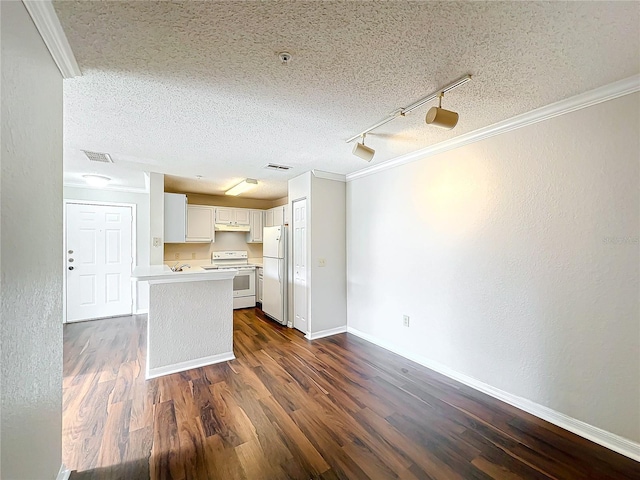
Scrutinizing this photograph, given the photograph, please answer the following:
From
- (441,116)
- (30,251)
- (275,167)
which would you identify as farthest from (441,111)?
(275,167)

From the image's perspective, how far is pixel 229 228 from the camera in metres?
5.69

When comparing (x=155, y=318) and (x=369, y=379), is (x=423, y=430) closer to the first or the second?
(x=369, y=379)

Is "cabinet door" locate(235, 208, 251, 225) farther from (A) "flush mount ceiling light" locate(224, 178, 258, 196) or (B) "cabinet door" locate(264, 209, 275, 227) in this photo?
(A) "flush mount ceiling light" locate(224, 178, 258, 196)

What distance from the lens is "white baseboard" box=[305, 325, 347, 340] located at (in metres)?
3.74

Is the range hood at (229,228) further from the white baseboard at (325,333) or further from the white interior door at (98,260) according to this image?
the white baseboard at (325,333)

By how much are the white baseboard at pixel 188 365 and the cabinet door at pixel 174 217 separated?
6.55ft

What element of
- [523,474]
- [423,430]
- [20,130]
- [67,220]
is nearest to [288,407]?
[423,430]

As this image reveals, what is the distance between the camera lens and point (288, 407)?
2219 mm

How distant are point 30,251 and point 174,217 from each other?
3236mm

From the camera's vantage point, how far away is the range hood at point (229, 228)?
18.2 feet

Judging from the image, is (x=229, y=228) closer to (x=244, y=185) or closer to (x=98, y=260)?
(x=244, y=185)

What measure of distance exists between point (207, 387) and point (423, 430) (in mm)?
1880

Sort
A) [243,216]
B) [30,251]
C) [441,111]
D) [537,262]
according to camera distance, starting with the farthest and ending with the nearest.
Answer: [243,216], [537,262], [441,111], [30,251]

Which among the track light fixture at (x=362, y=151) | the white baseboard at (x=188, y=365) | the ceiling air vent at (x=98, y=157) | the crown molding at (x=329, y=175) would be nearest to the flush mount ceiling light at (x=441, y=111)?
the track light fixture at (x=362, y=151)
